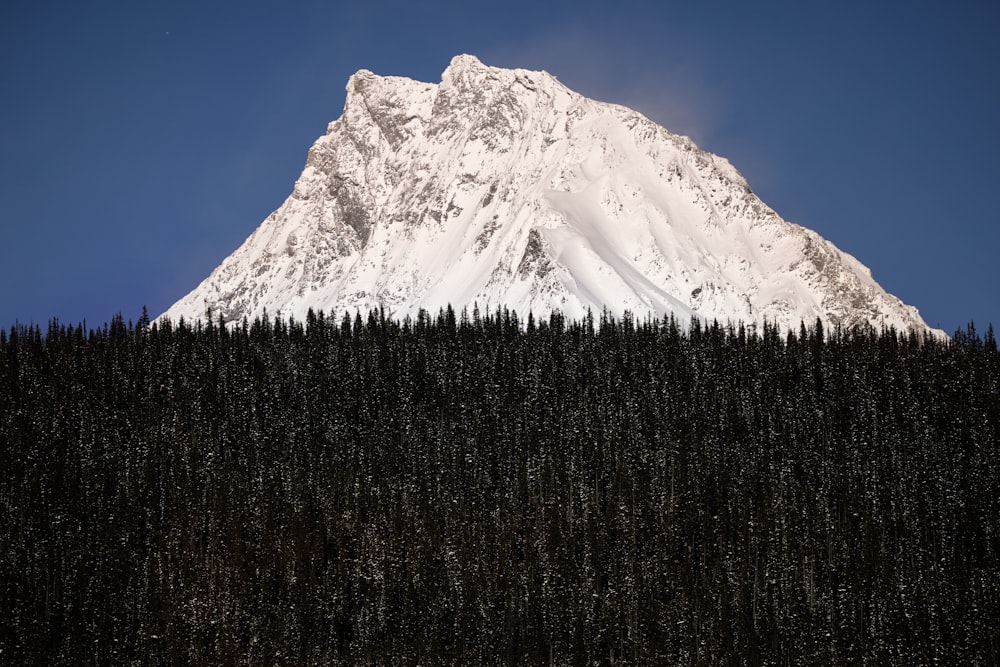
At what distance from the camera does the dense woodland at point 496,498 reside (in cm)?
11944

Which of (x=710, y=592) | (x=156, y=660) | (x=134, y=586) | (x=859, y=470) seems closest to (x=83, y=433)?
(x=134, y=586)

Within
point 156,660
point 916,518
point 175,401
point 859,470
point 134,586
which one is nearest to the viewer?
point 156,660

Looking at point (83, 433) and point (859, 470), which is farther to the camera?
point (83, 433)

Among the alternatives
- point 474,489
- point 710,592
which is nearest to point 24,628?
point 474,489

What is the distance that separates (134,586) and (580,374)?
66171 millimetres

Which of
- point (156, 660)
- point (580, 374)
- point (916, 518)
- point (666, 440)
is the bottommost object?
point (156, 660)

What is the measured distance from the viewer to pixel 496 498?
470ft

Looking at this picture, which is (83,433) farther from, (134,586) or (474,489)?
(474,489)

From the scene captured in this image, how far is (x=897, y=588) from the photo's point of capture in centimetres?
12162

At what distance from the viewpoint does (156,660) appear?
11831 centimetres

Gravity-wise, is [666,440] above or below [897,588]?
above

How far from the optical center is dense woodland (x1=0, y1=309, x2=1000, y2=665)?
11944cm

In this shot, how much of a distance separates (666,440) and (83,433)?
65.6 m

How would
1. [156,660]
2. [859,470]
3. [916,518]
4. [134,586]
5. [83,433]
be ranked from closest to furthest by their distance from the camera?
[156,660] → [134,586] → [916,518] → [859,470] → [83,433]
